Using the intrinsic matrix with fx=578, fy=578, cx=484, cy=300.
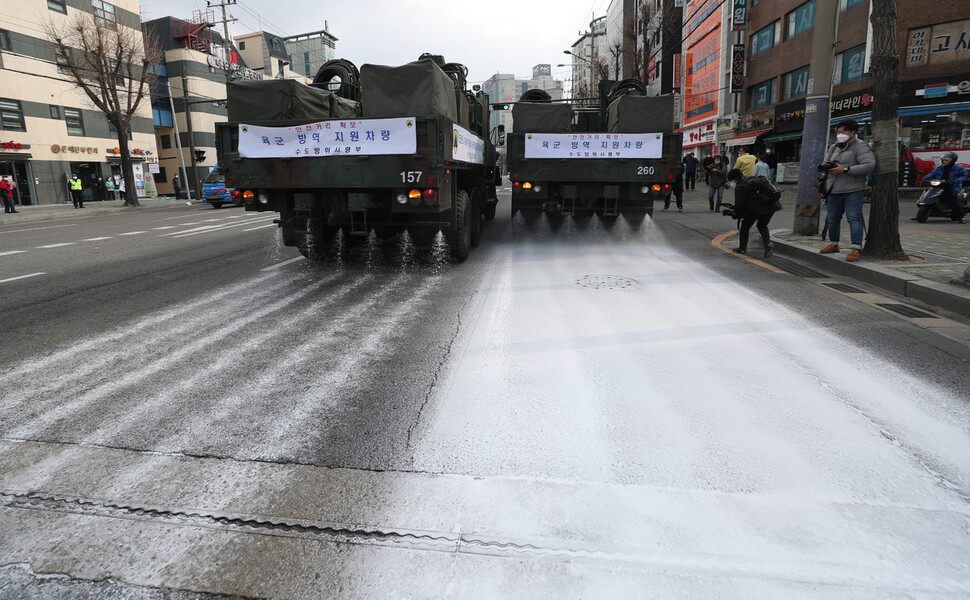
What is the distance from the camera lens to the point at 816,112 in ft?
31.3

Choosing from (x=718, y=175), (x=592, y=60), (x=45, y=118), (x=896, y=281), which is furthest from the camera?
(x=592, y=60)

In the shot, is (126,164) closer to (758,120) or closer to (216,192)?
(216,192)

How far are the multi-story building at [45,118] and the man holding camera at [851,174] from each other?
113 feet

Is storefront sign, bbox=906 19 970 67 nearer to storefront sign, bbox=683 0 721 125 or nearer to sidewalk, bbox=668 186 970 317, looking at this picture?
sidewalk, bbox=668 186 970 317

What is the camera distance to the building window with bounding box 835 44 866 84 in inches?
943

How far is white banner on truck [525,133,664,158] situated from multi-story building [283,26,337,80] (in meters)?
87.8

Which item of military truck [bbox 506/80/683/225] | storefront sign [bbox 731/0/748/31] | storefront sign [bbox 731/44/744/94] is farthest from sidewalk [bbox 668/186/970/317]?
storefront sign [bbox 731/0/748/31]

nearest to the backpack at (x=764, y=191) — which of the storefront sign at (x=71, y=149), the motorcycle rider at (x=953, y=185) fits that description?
the motorcycle rider at (x=953, y=185)

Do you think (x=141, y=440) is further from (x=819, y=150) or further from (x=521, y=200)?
(x=819, y=150)

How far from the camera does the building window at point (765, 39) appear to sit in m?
32.8

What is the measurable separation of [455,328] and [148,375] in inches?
93.3

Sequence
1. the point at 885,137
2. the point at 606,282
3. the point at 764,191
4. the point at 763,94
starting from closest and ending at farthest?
the point at 606,282
the point at 885,137
the point at 764,191
the point at 763,94

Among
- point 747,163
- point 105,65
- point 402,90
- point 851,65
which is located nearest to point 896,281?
point 402,90

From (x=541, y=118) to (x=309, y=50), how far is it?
8989 cm
